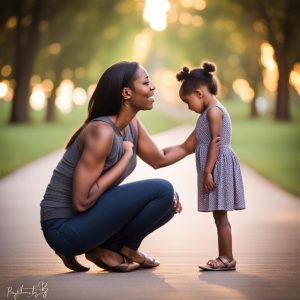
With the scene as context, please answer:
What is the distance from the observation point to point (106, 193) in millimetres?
5789

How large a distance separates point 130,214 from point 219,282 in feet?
2.57

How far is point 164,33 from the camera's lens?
58.5 m

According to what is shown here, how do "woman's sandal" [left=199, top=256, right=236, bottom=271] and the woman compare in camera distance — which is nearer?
the woman

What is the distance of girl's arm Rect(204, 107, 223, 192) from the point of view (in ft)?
19.9

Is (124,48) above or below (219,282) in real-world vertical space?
above

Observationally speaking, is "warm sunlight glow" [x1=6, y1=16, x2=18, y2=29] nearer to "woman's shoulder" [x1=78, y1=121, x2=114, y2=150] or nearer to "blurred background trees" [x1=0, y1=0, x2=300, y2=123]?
"blurred background trees" [x1=0, y1=0, x2=300, y2=123]

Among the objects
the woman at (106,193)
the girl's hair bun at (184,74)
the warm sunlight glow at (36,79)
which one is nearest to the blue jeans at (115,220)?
the woman at (106,193)

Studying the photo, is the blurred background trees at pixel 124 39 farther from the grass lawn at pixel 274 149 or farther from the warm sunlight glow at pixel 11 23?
the grass lawn at pixel 274 149

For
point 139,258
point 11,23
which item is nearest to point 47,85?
point 11,23

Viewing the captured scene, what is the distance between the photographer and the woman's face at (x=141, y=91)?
232 inches

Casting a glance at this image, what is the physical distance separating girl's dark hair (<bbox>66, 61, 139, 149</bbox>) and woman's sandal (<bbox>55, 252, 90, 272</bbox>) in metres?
0.78

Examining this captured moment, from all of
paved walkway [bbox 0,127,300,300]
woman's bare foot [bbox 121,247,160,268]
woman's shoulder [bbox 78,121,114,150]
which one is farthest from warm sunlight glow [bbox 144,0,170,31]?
woman's shoulder [bbox 78,121,114,150]

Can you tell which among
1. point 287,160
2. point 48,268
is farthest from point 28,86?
point 48,268

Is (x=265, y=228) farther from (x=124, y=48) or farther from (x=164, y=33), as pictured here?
(x=164, y=33)
